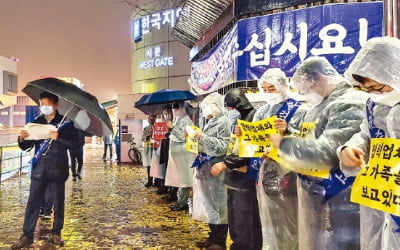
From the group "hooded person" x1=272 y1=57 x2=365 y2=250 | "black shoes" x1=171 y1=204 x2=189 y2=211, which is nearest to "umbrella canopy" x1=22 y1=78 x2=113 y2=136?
"hooded person" x1=272 y1=57 x2=365 y2=250

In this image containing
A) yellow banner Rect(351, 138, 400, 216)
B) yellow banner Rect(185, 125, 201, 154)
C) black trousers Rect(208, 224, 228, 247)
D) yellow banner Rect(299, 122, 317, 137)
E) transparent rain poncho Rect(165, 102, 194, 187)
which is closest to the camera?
yellow banner Rect(351, 138, 400, 216)

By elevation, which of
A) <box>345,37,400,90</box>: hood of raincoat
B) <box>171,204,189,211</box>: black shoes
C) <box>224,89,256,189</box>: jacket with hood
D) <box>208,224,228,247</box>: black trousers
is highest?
<box>345,37,400,90</box>: hood of raincoat

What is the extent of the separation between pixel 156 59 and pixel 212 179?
72.2ft

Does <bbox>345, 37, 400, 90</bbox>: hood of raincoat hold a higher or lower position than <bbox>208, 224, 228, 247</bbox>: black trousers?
higher

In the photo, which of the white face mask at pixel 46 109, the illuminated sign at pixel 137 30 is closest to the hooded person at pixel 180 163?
the white face mask at pixel 46 109

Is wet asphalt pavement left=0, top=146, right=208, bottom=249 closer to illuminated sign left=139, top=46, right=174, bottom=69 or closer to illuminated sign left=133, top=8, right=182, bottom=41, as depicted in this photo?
illuminated sign left=139, top=46, right=174, bottom=69

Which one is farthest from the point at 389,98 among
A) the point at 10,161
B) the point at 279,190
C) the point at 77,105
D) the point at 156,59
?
the point at 156,59

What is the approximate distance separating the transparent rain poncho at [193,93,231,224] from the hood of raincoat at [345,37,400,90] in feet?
8.33

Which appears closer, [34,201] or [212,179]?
[34,201]

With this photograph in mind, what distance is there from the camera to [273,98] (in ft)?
11.4

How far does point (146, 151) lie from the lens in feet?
33.5

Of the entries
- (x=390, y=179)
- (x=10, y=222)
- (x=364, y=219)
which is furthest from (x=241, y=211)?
(x=10, y=222)

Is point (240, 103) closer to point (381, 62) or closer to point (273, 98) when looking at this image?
point (273, 98)

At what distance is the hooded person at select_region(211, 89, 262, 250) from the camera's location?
12.7 ft
